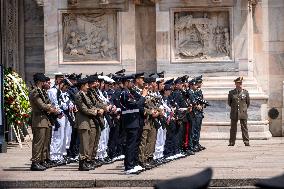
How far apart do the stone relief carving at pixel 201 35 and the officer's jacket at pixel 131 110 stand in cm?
1092

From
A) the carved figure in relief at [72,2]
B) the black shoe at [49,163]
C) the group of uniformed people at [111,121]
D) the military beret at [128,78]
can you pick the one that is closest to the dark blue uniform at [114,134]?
the group of uniformed people at [111,121]

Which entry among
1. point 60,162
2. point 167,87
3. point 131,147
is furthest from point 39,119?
point 167,87

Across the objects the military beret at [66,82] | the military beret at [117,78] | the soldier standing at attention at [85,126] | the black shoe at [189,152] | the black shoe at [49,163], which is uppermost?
the military beret at [117,78]

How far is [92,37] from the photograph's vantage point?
27875 mm

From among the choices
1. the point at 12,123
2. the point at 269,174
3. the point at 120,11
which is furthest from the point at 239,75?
the point at 269,174

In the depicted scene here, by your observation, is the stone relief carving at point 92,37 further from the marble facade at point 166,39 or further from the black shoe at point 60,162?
the black shoe at point 60,162

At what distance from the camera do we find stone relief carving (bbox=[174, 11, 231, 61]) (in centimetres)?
2786

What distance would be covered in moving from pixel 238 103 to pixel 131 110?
9248 millimetres

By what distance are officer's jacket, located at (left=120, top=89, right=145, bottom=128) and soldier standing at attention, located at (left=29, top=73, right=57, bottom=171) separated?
2.05 meters

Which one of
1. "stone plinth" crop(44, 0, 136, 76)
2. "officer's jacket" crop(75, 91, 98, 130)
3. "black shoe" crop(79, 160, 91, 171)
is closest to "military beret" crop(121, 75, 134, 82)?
"officer's jacket" crop(75, 91, 98, 130)

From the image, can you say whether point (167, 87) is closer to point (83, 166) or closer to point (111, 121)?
point (111, 121)

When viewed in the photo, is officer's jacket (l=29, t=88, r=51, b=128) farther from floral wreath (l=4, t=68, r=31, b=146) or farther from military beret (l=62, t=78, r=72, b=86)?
floral wreath (l=4, t=68, r=31, b=146)

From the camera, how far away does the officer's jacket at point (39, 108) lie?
1836 centimetres

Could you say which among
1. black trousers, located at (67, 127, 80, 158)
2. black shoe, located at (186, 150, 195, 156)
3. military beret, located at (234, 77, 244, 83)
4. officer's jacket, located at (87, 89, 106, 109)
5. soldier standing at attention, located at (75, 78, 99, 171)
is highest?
military beret, located at (234, 77, 244, 83)
